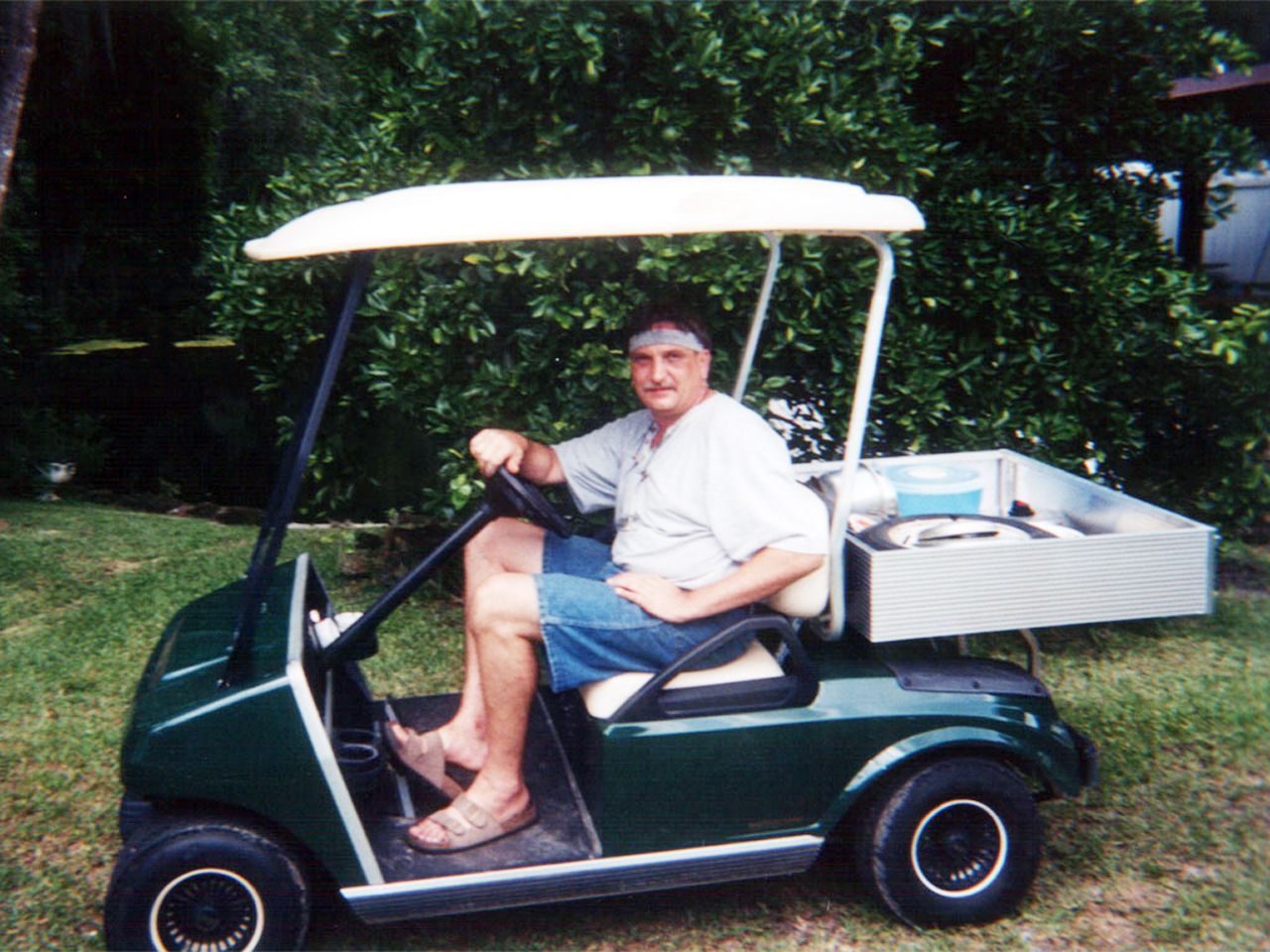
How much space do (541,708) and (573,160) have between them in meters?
1.88

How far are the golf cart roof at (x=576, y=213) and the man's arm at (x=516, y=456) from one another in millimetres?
694

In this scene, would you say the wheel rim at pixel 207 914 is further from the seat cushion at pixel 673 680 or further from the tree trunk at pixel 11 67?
the tree trunk at pixel 11 67

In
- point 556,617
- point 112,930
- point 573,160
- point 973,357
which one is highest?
point 573,160

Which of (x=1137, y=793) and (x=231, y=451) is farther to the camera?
(x=231, y=451)

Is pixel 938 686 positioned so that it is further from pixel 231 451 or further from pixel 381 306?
pixel 231 451

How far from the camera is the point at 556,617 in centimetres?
266

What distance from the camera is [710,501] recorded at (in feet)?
9.20

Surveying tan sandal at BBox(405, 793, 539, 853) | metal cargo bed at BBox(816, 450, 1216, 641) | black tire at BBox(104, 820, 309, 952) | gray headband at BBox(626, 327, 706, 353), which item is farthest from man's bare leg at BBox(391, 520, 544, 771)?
Result: metal cargo bed at BBox(816, 450, 1216, 641)

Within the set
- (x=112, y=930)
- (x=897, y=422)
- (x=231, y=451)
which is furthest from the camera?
(x=231, y=451)

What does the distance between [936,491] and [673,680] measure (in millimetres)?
1243

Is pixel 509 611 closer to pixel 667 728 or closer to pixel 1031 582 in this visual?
pixel 667 728

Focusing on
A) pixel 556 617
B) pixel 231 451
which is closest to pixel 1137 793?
pixel 556 617

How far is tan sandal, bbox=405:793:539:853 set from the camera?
8.84 ft

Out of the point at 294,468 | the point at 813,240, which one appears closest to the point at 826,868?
the point at 294,468
